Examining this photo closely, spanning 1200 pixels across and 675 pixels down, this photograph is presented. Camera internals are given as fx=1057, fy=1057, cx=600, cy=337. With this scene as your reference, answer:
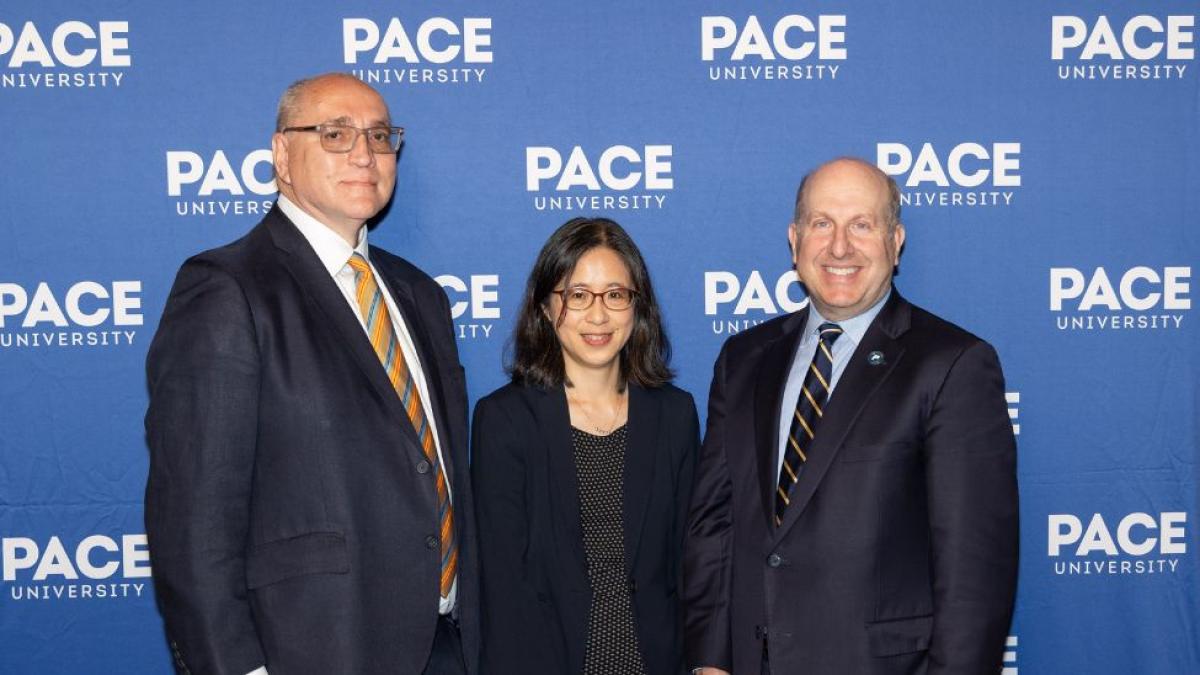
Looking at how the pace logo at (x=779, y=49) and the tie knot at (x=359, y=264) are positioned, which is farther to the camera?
the pace logo at (x=779, y=49)

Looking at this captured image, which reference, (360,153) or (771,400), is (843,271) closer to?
(771,400)

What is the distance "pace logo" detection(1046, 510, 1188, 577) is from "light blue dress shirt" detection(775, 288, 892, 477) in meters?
1.36

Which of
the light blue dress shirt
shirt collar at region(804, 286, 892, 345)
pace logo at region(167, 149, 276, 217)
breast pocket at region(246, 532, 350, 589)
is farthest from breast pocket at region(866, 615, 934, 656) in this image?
pace logo at region(167, 149, 276, 217)

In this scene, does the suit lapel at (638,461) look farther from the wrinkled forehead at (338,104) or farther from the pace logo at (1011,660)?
the pace logo at (1011,660)

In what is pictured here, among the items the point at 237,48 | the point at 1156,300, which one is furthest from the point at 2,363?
the point at 1156,300

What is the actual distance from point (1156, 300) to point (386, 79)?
244 centimetres

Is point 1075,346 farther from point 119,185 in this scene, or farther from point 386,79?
point 119,185

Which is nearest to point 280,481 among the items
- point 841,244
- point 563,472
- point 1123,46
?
point 563,472

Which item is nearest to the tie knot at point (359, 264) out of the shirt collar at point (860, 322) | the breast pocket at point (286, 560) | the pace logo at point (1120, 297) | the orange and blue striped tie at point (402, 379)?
the orange and blue striped tie at point (402, 379)

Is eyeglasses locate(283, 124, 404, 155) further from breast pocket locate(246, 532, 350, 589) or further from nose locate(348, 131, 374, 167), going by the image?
breast pocket locate(246, 532, 350, 589)

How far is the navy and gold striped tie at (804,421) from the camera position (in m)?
2.31

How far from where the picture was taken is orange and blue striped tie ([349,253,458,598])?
236 centimetres

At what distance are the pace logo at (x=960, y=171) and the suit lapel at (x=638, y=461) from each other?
1183 mm

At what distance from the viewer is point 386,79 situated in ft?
10.3
